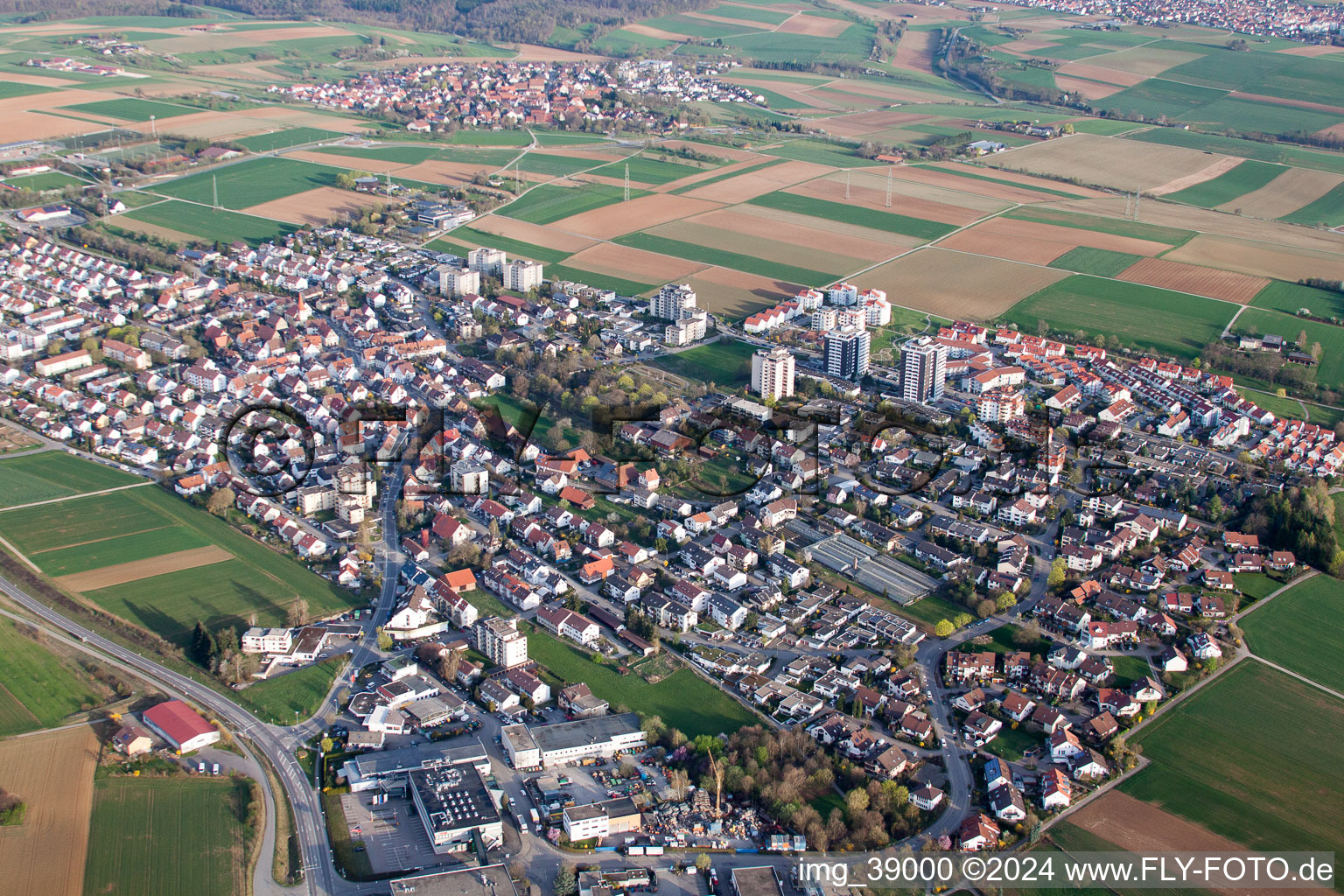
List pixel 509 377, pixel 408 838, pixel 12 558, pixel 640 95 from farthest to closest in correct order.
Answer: pixel 640 95 < pixel 509 377 < pixel 12 558 < pixel 408 838

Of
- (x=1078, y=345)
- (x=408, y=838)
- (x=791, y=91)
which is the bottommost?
(x=408, y=838)

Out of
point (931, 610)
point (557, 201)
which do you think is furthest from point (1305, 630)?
point (557, 201)

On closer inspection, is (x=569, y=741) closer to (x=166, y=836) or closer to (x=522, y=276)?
(x=166, y=836)

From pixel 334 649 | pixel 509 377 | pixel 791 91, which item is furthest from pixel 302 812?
pixel 791 91

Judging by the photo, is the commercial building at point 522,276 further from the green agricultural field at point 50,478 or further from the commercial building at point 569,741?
the commercial building at point 569,741

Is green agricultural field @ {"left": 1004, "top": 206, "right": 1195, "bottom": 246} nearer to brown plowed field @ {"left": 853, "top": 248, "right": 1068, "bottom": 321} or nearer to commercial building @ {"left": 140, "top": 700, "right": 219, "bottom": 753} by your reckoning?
brown plowed field @ {"left": 853, "top": 248, "right": 1068, "bottom": 321}

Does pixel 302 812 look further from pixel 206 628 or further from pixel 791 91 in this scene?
pixel 791 91

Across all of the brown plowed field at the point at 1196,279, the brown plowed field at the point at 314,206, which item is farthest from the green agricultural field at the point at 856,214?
the brown plowed field at the point at 314,206
